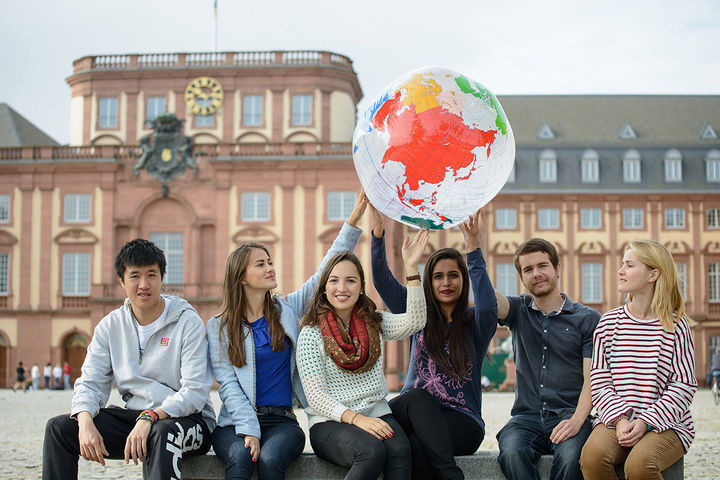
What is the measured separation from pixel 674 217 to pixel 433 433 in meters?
40.5

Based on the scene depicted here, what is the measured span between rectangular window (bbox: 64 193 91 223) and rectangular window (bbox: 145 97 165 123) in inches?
186

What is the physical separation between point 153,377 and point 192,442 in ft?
1.83

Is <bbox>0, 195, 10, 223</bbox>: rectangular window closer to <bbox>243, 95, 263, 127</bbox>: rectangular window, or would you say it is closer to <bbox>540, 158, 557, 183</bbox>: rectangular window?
<bbox>243, 95, 263, 127</bbox>: rectangular window

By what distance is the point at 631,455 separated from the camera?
5.38 m

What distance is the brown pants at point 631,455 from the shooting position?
532cm

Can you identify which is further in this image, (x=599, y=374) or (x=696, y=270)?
(x=696, y=270)

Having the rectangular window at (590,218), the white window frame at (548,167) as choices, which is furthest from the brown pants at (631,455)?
the white window frame at (548,167)

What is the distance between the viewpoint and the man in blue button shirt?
5906 mm

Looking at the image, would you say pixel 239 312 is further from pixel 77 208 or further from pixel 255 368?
pixel 77 208

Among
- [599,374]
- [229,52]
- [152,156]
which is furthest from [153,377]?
[229,52]

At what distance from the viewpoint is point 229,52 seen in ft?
133

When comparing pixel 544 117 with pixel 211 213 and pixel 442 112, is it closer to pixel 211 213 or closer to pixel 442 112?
pixel 211 213

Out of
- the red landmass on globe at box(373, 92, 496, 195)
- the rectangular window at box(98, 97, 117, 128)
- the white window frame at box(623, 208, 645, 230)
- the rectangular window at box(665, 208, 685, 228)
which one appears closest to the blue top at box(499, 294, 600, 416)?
the red landmass on globe at box(373, 92, 496, 195)

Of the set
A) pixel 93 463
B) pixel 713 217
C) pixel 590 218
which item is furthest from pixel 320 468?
pixel 713 217
